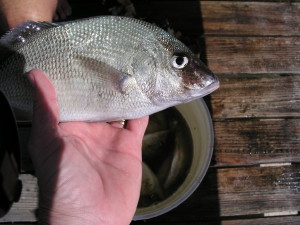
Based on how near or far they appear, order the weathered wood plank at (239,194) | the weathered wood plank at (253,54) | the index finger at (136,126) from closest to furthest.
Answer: the index finger at (136,126), the weathered wood plank at (239,194), the weathered wood plank at (253,54)

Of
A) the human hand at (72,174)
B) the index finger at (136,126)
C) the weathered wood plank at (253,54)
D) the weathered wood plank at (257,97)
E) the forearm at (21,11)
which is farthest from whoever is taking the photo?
the weathered wood plank at (253,54)

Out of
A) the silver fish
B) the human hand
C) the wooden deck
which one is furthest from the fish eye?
the wooden deck

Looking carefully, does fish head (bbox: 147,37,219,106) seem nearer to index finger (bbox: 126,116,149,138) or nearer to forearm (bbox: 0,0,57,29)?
index finger (bbox: 126,116,149,138)

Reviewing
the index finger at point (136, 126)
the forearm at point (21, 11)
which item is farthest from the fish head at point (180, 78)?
the forearm at point (21, 11)

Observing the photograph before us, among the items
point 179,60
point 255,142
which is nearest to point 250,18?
point 255,142

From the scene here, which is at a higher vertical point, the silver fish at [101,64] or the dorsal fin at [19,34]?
the dorsal fin at [19,34]

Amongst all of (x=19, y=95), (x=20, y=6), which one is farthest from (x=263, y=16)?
(x=19, y=95)

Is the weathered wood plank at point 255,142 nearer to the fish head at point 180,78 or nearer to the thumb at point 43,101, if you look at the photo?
the fish head at point 180,78
